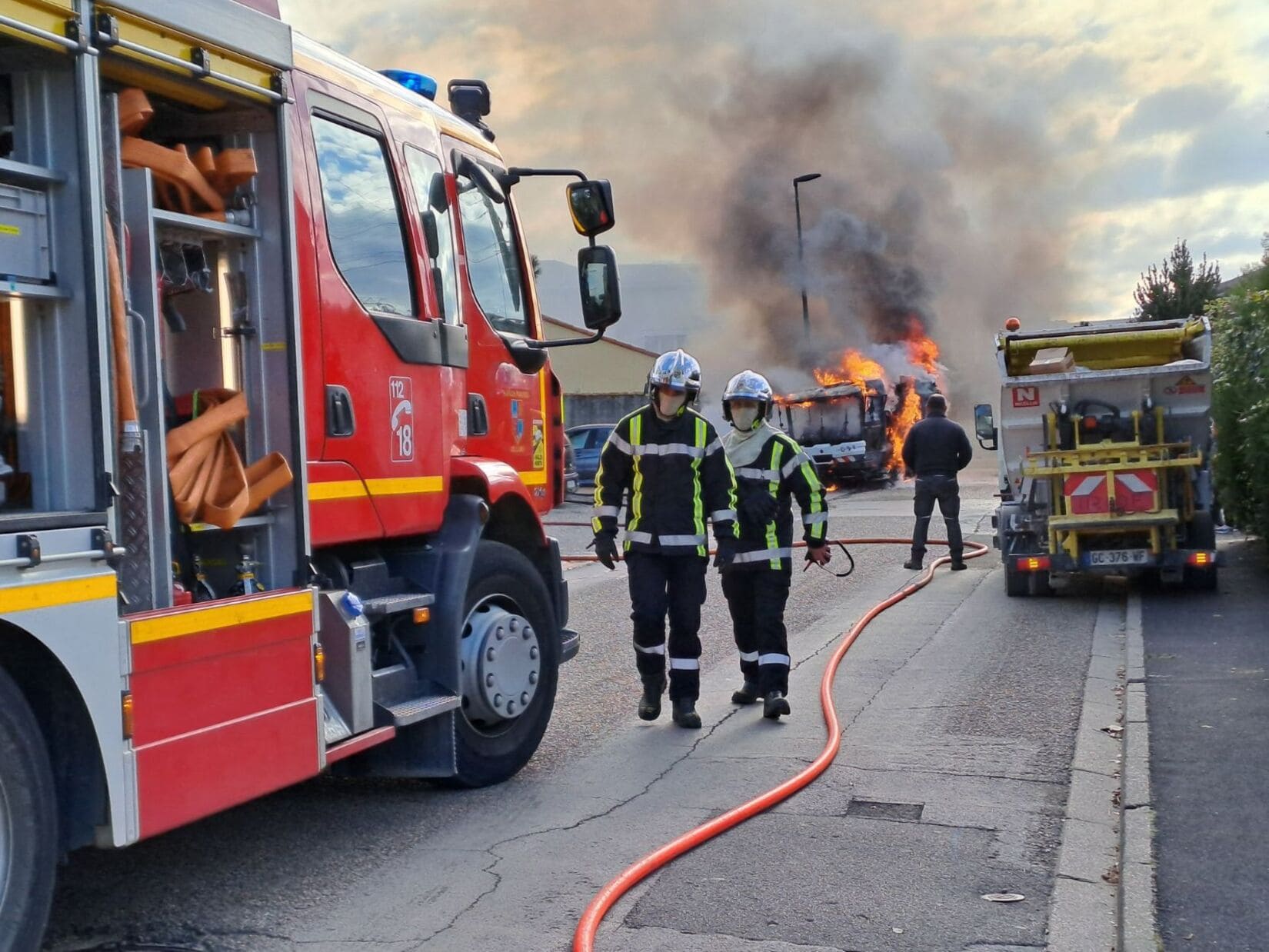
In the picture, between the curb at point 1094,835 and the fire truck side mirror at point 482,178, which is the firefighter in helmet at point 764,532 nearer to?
the curb at point 1094,835

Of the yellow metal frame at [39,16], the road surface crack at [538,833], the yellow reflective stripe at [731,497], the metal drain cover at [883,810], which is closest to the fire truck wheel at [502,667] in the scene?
the road surface crack at [538,833]

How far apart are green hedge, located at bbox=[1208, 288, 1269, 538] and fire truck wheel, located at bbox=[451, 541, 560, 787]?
7.97 metres

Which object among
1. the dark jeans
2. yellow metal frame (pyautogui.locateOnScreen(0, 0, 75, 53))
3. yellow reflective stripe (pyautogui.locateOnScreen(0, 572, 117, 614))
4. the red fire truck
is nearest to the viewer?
yellow reflective stripe (pyautogui.locateOnScreen(0, 572, 117, 614))

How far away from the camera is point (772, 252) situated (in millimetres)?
49625

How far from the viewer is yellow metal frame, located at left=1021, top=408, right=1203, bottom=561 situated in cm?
1173

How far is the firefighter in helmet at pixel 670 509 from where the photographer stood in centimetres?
698

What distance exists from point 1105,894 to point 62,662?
3212mm

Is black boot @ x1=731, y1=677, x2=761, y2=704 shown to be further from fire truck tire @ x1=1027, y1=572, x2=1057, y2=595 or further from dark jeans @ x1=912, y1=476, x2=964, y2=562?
dark jeans @ x1=912, y1=476, x2=964, y2=562

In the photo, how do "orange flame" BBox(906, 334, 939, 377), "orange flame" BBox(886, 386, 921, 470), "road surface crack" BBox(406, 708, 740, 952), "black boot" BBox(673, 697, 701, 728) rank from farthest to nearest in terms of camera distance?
"orange flame" BBox(906, 334, 939, 377) → "orange flame" BBox(886, 386, 921, 470) → "black boot" BBox(673, 697, 701, 728) → "road surface crack" BBox(406, 708, 740, 952)

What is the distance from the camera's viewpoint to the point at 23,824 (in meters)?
3.39

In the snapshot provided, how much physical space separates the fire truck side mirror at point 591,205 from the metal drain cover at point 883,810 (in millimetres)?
2579

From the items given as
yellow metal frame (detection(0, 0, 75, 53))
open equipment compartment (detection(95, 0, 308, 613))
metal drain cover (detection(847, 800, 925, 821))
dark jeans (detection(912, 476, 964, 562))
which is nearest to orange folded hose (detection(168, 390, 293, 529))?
open equipment compartment (detection(95, 0, 308, 613))

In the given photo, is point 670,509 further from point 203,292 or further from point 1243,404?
point 1243,404

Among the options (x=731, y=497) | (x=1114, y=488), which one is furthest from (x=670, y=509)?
(x=1114, y=488)
